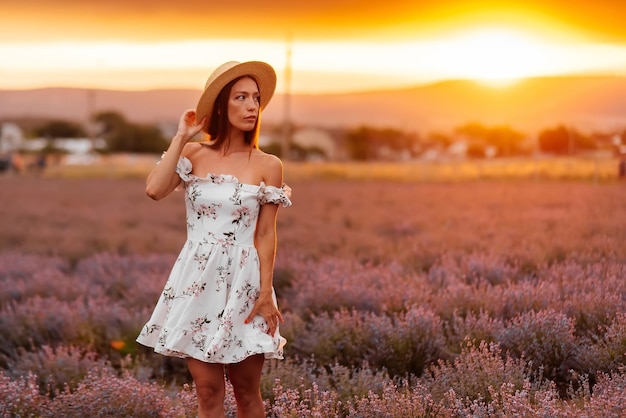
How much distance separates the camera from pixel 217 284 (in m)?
4.14

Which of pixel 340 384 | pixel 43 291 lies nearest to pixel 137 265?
pixel 43 291

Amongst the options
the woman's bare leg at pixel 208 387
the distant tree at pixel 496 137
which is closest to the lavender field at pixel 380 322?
the woman's bare leg at pixel 208 387

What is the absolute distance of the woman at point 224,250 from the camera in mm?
4117

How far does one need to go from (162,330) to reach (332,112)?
131118 mm

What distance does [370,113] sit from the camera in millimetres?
130625

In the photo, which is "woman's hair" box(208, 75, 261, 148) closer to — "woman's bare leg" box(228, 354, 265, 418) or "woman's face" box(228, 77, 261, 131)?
"woman's face" box(228, 77, 261, 131)

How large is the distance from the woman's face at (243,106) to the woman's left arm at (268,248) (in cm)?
18

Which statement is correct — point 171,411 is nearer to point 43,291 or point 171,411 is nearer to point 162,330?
point 162,330

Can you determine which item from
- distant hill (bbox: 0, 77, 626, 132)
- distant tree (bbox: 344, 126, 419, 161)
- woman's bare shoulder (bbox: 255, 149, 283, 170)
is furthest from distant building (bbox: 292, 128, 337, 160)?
woman's bare shoulder (bbox: 255, 149, 283, 170)

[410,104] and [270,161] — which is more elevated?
[270,161]

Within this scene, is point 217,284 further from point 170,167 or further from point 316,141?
point 316,141

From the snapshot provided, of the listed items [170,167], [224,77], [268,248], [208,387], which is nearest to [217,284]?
[268,248]

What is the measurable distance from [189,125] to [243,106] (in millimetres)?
269

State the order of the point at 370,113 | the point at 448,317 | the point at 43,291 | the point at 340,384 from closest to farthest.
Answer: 1. the point at 340,384
2. the point at 448,317
3. the point at 43,291
4. the point at 370,113
